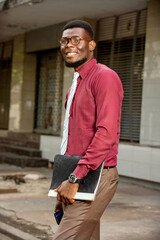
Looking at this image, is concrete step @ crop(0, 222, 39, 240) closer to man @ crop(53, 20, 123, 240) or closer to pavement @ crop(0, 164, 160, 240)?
pavement @ crop(0, 164, 160, 240)

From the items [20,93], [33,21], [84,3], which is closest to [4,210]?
[84,3]

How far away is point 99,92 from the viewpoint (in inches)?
99.3

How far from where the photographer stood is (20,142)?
14.6 meters

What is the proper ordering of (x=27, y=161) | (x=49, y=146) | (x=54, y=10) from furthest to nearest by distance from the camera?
(x=49, y=146) → (x=27, y=161) → (x=54, y=10)

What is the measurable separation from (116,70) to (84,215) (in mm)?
9781

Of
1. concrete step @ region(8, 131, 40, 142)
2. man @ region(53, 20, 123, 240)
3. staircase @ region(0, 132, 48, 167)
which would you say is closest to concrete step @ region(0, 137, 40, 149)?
staircase @ region(0, 132, 48, 167)

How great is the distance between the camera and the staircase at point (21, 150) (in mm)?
12914

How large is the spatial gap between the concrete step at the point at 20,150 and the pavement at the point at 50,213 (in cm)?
360

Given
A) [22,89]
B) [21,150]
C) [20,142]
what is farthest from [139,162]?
[22,89]

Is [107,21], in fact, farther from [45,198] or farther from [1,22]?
[45,198]

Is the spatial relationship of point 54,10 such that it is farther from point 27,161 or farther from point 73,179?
point 73,179

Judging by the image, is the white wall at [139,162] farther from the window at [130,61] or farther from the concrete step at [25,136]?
the concrete step at [25,136]

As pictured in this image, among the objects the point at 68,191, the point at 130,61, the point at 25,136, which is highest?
the point at 130,61

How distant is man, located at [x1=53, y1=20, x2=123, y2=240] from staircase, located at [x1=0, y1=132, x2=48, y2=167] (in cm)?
1020
